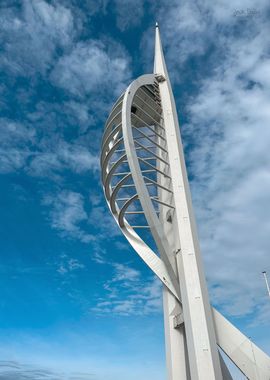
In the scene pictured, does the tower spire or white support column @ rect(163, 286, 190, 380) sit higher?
the tower spire

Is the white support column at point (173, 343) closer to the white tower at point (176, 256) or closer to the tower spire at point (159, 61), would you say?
the white tower at point (176, 256)

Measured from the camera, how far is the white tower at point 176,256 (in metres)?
15.0

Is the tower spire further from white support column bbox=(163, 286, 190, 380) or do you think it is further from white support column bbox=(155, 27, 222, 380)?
white support column bbox=(163, 286, 190, 380)

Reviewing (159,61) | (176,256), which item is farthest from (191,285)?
(159,61)

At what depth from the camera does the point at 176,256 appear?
61.3 ft

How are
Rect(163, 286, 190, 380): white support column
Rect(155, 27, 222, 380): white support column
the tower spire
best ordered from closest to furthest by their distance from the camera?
Rect(155, 27, 222, 380): white support column → Rect(163, 286, 190, 380): white support column → the tower spire

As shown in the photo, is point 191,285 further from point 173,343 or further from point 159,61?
point 159,61

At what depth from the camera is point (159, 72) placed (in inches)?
1028

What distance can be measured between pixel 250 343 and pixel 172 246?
6.27 metres

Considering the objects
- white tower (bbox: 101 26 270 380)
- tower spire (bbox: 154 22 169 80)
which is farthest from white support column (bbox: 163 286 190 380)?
tower spire (bbox: 154 22 169 80)

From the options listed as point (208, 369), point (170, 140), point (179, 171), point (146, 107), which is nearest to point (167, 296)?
point (208, 369)

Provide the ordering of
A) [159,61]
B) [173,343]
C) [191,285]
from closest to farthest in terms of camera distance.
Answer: [191,285] < [173,343] < [159,61]

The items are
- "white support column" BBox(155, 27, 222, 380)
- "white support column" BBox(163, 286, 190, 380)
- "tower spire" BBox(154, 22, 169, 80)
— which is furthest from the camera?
"tower spire" BBox(154, 22, 169, 80)

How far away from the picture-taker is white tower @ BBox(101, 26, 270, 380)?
15023mm
